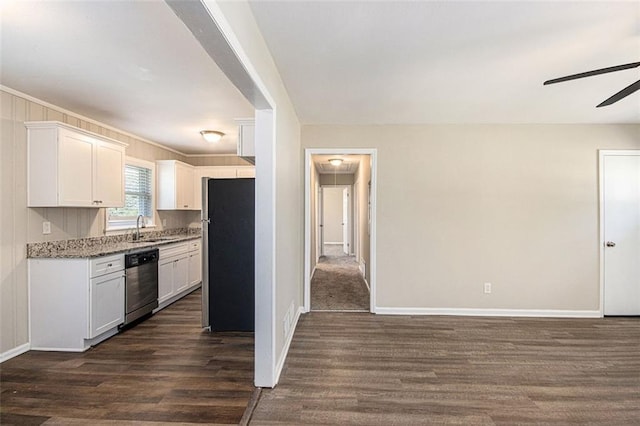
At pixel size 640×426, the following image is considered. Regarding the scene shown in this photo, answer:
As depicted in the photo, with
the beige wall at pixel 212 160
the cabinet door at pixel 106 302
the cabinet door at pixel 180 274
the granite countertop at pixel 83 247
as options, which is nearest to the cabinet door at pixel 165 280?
the cabinet door at pixel 180 274

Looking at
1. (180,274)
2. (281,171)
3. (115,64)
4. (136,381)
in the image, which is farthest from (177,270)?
(115,64)

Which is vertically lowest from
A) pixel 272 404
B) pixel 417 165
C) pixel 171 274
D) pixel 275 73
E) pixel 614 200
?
pixel 272 404

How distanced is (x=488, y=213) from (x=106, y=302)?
14.6 feet

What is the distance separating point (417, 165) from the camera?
3.87 metres

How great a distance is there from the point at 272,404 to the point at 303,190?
2.50 m

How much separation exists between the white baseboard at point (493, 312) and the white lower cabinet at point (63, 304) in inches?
123

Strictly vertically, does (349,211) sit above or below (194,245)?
above

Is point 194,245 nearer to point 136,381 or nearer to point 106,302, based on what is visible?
point 106,302

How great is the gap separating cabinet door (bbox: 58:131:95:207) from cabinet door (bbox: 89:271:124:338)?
0.87 metres

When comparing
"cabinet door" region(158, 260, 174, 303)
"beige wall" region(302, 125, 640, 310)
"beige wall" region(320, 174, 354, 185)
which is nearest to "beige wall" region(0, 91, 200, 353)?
"cabinet door" region(158, 260, 174, 303)

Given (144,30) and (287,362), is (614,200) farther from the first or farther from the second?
(144,30)

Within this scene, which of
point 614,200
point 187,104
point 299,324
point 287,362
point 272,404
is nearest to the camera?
point 272,404

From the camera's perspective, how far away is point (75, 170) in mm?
3156

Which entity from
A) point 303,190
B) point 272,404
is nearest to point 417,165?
point 303,190
